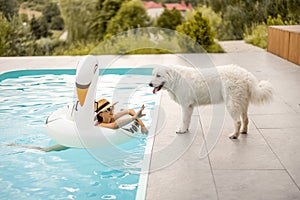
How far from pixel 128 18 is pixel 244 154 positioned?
31.2 ft

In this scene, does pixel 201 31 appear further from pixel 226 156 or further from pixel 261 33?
pixel 226 156

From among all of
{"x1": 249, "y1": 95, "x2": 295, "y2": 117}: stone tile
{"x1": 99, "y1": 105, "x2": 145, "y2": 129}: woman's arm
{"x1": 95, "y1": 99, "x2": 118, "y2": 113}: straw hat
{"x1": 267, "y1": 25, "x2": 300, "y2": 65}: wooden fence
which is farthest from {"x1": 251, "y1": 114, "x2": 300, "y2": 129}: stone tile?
{"x1": 267, "y1": 25, "x2": 300, "y2": 65}: wooden fence

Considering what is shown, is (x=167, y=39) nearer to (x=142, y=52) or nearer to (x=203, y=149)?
(x=203, y=149)

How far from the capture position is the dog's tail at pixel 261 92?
347 centimetres

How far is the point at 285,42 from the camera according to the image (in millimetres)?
7934

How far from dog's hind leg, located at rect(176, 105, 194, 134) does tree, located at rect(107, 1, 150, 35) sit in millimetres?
8611

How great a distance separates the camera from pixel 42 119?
15.7 feet

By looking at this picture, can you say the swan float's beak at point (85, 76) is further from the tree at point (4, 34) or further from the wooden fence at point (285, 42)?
the tree at point (4, 34)

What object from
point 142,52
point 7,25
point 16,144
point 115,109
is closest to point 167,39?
point 115,109

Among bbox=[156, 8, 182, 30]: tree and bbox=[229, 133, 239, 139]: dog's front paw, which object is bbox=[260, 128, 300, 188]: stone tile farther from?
bbox=[156, 8, 182, 30]: tree

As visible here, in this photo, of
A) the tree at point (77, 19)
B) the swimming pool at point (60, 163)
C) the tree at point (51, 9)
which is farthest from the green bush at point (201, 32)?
the tree at point (51, 9)

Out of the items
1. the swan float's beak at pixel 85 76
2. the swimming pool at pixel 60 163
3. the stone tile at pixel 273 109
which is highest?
the swan float's beak at pixel 85 76

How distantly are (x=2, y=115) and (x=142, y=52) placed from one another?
16.4ft

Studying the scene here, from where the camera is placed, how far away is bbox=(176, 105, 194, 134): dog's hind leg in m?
3.62
